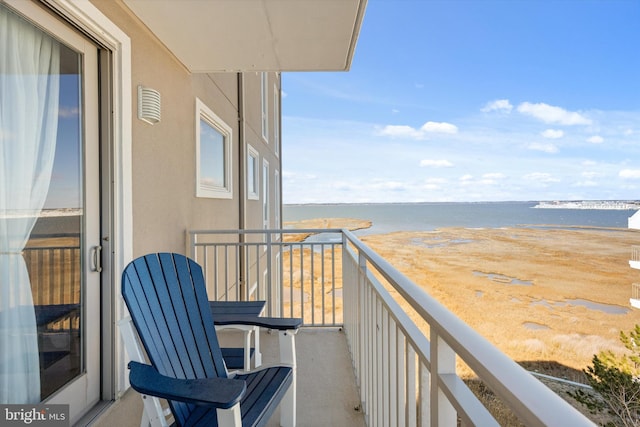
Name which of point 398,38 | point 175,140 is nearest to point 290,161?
point 398,38

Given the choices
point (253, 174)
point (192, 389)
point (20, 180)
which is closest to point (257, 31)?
point (20, 180)

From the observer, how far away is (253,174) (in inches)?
263

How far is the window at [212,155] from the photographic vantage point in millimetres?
3401

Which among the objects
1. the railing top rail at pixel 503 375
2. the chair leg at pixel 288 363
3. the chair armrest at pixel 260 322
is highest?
the railing top rail at pixel 503 375

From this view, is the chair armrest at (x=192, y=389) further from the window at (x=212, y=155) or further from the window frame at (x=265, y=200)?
the window frame at (x=265, y=200)

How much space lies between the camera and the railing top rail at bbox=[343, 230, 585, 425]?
1.25 ft

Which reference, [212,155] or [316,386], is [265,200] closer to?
[212,155]

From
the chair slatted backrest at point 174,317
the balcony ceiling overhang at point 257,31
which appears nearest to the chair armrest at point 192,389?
the chair slatted backrest at point 174,317

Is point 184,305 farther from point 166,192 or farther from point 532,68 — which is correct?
point 532,68

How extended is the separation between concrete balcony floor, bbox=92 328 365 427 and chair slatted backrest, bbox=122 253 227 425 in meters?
0.62

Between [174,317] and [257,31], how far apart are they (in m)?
1.88

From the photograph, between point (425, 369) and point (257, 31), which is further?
point (257, 31)

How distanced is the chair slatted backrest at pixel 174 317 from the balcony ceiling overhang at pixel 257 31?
1493 millimetres

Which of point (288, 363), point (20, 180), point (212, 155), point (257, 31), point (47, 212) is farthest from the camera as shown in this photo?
point (212, 155)
